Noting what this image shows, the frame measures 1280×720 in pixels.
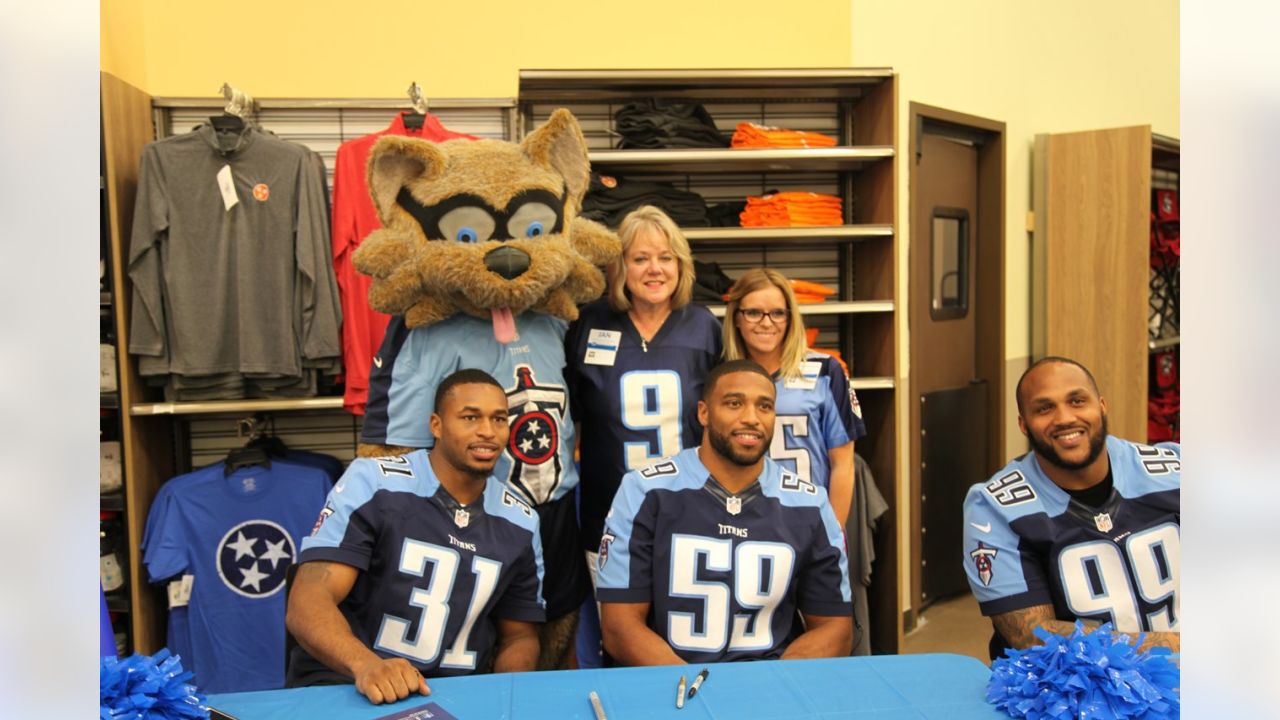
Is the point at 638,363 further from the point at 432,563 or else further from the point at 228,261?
the point at 228,261

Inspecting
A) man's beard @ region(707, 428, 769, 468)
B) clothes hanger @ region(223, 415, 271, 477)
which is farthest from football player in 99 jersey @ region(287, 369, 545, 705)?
clothes hanger @ region(223, 415, 271, 477)

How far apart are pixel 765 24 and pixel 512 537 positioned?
2725mm

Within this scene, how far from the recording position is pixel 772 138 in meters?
3.45

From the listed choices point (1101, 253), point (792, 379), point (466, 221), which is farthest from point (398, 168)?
point (1101, 253)

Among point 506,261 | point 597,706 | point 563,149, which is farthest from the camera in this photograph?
point 563,149

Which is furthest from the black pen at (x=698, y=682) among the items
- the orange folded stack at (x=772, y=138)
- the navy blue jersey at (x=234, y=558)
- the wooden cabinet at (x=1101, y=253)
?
the wooden cabinet at (x=1101, y=253)

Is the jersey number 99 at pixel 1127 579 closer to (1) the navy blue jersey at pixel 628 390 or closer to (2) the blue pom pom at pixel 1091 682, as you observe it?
(2) the blue pom pom at pixel 1091 682

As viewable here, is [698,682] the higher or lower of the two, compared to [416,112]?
lower

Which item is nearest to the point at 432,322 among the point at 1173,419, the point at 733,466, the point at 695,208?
the point at 733,466

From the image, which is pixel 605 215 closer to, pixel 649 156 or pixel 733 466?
pixel 649 156

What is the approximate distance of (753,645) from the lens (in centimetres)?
196

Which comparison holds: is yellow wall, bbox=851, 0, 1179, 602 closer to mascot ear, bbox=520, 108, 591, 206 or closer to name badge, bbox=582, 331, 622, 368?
name badge, bbox=582, 331, 622, 368

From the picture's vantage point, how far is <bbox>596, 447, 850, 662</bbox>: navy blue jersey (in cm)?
196

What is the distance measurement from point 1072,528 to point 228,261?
2771 mm
